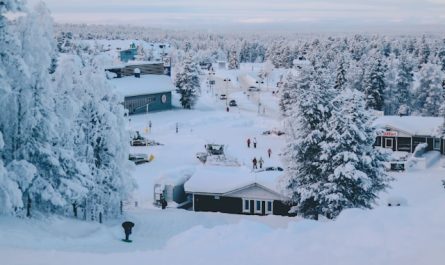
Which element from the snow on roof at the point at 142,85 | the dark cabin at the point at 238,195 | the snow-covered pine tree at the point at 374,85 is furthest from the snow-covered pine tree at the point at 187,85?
the dark cabin at the point at 238,195

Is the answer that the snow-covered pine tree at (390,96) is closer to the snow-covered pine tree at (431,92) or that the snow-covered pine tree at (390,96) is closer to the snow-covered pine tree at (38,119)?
the snow-covered pine tree at (431,92)

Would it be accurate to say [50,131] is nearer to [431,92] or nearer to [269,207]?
[269,207]

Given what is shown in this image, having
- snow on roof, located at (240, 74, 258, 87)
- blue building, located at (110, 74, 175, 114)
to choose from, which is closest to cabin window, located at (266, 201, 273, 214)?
blue building, located at (110, 74, 175, 114)

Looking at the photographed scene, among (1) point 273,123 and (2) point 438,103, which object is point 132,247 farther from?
(2) point 438,103

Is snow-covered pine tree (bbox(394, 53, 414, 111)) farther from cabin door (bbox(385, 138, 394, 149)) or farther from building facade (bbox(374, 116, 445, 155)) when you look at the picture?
cabin door (bbox(385, 138, 394, 149))

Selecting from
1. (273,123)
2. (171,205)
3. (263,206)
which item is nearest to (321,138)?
(263,206)

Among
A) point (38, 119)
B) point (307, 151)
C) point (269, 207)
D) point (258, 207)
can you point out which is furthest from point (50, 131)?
point (269, 207)
